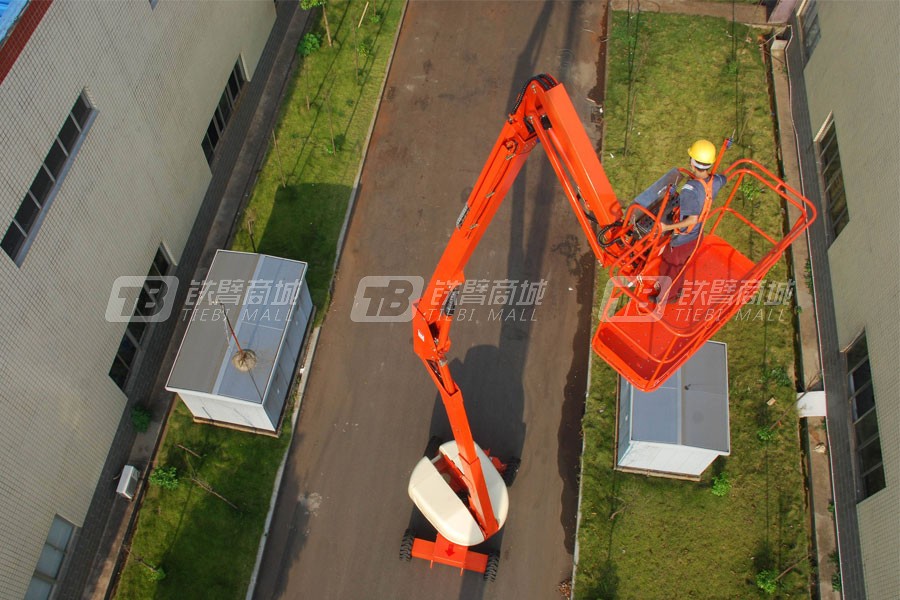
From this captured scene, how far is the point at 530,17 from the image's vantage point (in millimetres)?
29766

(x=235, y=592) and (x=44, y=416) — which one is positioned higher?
(x=44, y=416)

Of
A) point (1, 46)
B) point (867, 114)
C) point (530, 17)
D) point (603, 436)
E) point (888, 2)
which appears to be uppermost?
point (530, 17)

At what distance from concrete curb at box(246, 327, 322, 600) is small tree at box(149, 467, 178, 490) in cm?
264

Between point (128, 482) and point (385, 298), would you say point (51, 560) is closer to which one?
point (128, 482)

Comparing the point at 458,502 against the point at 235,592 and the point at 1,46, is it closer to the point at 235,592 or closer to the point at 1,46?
the point at 235,592

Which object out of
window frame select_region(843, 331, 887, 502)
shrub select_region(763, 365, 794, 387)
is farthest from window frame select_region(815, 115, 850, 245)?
shrub select_region(763, 365, 794, 387)

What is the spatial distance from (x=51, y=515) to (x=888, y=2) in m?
27.7

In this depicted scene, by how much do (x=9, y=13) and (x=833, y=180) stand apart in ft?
77.1

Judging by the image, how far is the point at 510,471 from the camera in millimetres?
19562

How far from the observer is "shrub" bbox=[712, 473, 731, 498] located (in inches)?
774

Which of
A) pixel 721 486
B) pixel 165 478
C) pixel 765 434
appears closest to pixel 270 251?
pixel 165 478

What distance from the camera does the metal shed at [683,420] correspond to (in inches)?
728

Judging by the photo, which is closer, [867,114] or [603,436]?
[603,436]

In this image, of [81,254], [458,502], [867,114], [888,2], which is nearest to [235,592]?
[458,502]
